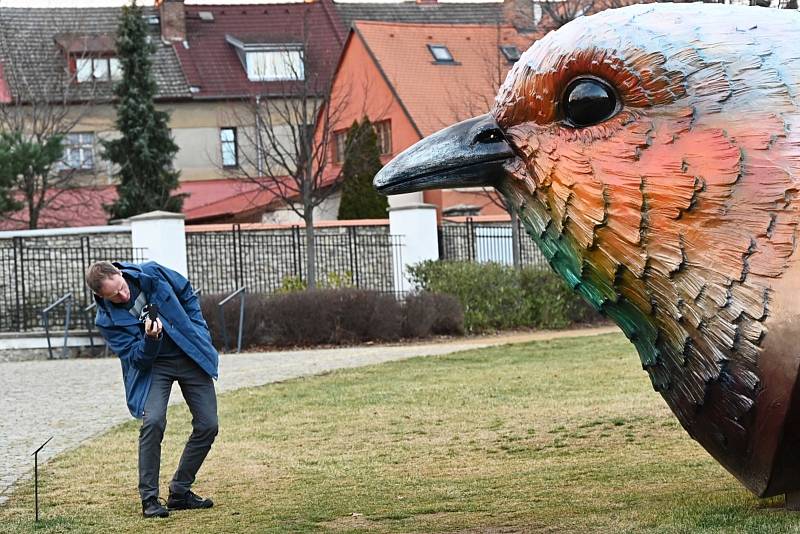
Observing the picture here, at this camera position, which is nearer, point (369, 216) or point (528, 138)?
point (528, 138)

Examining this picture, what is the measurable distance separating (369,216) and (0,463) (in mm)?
22549

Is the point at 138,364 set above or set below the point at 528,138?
below

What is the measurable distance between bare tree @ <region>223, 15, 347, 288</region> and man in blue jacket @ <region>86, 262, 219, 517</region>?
17682 mm

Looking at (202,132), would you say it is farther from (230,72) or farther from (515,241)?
(515,241)

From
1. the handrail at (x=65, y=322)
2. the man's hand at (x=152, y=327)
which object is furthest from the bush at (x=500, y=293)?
the man's hand at (x=152, y=327)

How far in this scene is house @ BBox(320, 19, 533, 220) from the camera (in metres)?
37.0

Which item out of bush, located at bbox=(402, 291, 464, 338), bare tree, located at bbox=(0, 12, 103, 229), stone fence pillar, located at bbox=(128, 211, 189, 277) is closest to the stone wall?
stone fence pillar, located at bbox=(128, 211, 189, 277)

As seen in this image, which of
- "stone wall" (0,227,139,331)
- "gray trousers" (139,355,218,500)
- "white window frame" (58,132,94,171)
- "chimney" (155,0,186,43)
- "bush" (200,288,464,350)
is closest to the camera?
"gray trousers" (139,355,218,500)

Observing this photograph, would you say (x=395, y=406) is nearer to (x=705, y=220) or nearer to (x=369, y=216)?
(x=705, y=220)

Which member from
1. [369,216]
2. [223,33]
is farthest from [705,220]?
[223,33]

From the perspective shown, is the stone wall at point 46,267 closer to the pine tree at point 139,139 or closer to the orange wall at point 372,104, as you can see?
the pine tree at point 139,139

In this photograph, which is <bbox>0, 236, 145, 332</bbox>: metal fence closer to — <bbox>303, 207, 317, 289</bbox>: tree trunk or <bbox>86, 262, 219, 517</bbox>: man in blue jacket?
<bbox>303, 207, 317, 289</bbox>: tree trunk

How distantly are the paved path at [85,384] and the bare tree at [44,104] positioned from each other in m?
16.4

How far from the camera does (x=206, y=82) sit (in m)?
45.3
